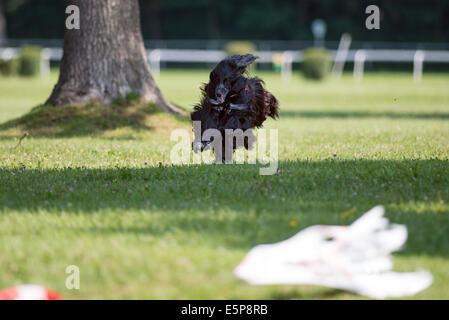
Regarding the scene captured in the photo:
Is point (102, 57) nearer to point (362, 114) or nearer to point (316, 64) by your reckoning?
→ point (362, 114)

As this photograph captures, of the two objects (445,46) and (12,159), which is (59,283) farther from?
(445,46)

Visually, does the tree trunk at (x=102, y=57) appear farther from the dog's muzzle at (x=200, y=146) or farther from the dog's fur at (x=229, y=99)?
the dog's muzzle at (x=200, y=146)

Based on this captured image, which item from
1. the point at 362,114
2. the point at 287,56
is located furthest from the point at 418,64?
the point at 362,114

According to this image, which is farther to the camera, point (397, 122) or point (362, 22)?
point (362, 22)

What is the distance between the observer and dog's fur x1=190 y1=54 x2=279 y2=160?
768cm

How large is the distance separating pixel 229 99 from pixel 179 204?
7.63 feet

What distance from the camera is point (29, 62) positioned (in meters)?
32.1

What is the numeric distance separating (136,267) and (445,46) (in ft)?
143

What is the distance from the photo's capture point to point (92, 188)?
21.5 ft

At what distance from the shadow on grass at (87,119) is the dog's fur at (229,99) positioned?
128 inches
